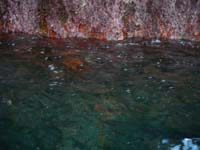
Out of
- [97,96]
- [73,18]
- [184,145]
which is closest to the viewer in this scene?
[184,145]

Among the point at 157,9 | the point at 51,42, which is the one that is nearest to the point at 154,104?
the point at 51,42

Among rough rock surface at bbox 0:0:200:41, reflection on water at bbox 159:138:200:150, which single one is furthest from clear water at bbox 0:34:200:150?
rough rock surface at bbox 0:0:200:41

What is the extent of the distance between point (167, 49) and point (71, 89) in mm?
3596

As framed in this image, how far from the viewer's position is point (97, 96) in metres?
6.48

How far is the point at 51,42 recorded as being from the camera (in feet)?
31.7

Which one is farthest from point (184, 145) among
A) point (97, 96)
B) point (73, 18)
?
point (73, 18)

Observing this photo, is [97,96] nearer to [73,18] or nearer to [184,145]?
[184,145]

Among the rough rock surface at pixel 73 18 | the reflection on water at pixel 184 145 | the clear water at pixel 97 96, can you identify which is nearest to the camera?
the reflection on water at pixel 184 145

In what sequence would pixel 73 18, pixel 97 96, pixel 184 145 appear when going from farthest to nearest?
pixel 73 18, pixel 97 96, pixel 184 145

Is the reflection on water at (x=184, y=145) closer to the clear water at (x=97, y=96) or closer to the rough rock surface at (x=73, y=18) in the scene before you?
the clear water at (x=97, y=96)

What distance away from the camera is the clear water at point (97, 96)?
5184mm

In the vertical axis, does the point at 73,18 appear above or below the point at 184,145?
above

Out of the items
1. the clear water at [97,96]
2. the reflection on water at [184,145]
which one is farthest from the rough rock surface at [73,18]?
the reflection on water at [184,145]

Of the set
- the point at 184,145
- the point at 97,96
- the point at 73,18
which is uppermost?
the point at 73,18
